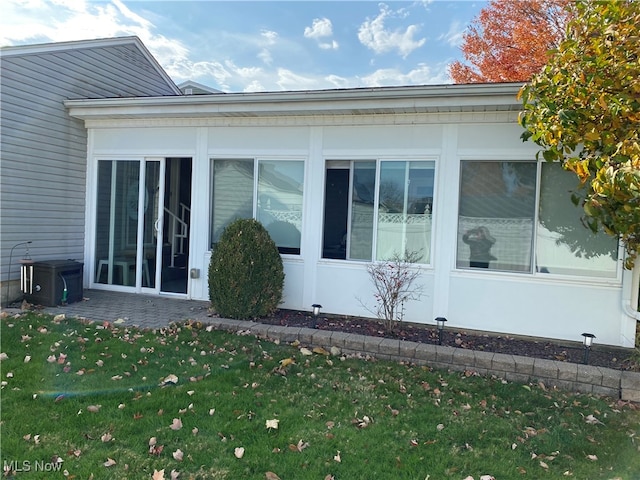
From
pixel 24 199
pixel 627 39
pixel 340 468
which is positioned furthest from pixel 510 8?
pixel 340 468

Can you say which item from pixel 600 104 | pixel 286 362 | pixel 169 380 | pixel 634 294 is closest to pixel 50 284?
pixel 169 380

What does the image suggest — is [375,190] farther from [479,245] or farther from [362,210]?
[479,245]

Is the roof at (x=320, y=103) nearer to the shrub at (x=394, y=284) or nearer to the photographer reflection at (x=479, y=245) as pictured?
the photographer reflection at (x=479, y=245)

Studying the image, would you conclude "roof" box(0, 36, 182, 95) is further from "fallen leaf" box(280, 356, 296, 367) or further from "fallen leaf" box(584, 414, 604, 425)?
"fallen leaf" box(584, 414, 604, 425)

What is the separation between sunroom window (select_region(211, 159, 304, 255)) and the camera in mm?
6336

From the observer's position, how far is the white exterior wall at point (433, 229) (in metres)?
5.24

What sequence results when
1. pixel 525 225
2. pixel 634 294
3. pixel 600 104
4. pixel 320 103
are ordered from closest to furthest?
pixel 600 104
pixel 634 294
pixel 525 225
pixel 320 103

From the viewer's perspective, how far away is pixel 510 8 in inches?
551

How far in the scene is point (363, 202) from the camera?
6.05 meters

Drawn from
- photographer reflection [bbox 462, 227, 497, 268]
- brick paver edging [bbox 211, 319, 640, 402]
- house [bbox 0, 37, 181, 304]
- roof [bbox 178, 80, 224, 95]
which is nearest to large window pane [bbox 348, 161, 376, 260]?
photographer reflection [bbox 462, 227, 497, 268]

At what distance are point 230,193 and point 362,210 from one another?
2090mm

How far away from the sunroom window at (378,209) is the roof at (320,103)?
0.77 metres

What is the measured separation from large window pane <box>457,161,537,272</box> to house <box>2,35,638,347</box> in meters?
0.02

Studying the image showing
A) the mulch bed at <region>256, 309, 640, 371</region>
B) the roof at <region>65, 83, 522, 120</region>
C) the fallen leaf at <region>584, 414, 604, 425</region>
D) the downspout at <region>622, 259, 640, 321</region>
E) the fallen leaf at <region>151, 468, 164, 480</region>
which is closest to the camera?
the fallen leaf at <region>151, 468, 164, 480</region>
